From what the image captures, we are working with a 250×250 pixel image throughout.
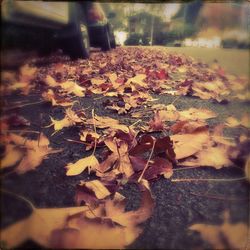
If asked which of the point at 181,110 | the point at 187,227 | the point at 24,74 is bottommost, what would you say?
the point at 187,227

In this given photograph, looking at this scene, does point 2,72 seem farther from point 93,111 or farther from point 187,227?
point 187,227

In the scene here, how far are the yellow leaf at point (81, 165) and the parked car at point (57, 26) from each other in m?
0.28

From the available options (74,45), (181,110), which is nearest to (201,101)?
(181,110)

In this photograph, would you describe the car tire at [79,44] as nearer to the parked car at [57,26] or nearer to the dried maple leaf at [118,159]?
the parked car at [57,26]

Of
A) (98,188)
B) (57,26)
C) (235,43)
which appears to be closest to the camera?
(57,26)

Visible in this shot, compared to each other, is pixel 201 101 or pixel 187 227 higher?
pixel 201 101

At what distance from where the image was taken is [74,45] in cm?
44

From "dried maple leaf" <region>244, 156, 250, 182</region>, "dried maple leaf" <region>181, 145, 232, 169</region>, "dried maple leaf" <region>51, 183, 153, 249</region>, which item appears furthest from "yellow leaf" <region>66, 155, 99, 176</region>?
"dried maple leaf" <region>244, 156, 250, 182</region>

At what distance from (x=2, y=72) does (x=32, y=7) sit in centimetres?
10

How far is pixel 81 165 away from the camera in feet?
2.17

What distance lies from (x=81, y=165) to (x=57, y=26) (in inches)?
14.0

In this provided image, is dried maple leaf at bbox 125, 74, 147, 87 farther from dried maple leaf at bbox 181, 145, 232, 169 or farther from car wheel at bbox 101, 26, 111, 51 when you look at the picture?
dried maple leaf at bbox 181, 145, 232, 169

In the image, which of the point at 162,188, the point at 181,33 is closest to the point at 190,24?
the point at 181,33

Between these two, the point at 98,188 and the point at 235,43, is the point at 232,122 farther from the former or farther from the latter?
the point at 98,188
